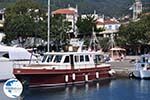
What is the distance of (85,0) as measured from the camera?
7854 inches

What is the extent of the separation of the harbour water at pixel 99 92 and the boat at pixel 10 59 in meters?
2.23

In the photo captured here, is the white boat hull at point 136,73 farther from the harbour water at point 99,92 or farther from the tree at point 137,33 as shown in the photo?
the tree at point 137,33

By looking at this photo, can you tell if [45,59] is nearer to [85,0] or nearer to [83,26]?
[83,26]

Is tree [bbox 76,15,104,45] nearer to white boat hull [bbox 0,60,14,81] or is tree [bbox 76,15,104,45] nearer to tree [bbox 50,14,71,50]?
tree [bbox 50,14,71,50]

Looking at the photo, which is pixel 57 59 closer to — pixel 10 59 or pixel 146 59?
pixel 10 59

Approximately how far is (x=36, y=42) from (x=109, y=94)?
46.0m

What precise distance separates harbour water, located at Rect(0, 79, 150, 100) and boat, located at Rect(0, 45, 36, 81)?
2.23m

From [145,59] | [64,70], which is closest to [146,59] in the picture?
[145,59]

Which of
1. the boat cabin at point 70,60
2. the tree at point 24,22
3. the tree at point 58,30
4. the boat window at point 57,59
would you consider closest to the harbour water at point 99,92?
the boat cabin at point 70,60

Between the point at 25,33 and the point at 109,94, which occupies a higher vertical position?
the point at 25,33

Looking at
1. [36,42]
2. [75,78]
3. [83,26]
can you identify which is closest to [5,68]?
[75,78]

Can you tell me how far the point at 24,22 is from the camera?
74.8m

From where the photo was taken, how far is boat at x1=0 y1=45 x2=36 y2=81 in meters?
38.6

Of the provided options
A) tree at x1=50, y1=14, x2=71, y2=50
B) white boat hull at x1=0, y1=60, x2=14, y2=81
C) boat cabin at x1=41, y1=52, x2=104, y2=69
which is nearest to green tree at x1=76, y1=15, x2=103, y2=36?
tree at x1=50, y1=14, x2=71, y2=50
